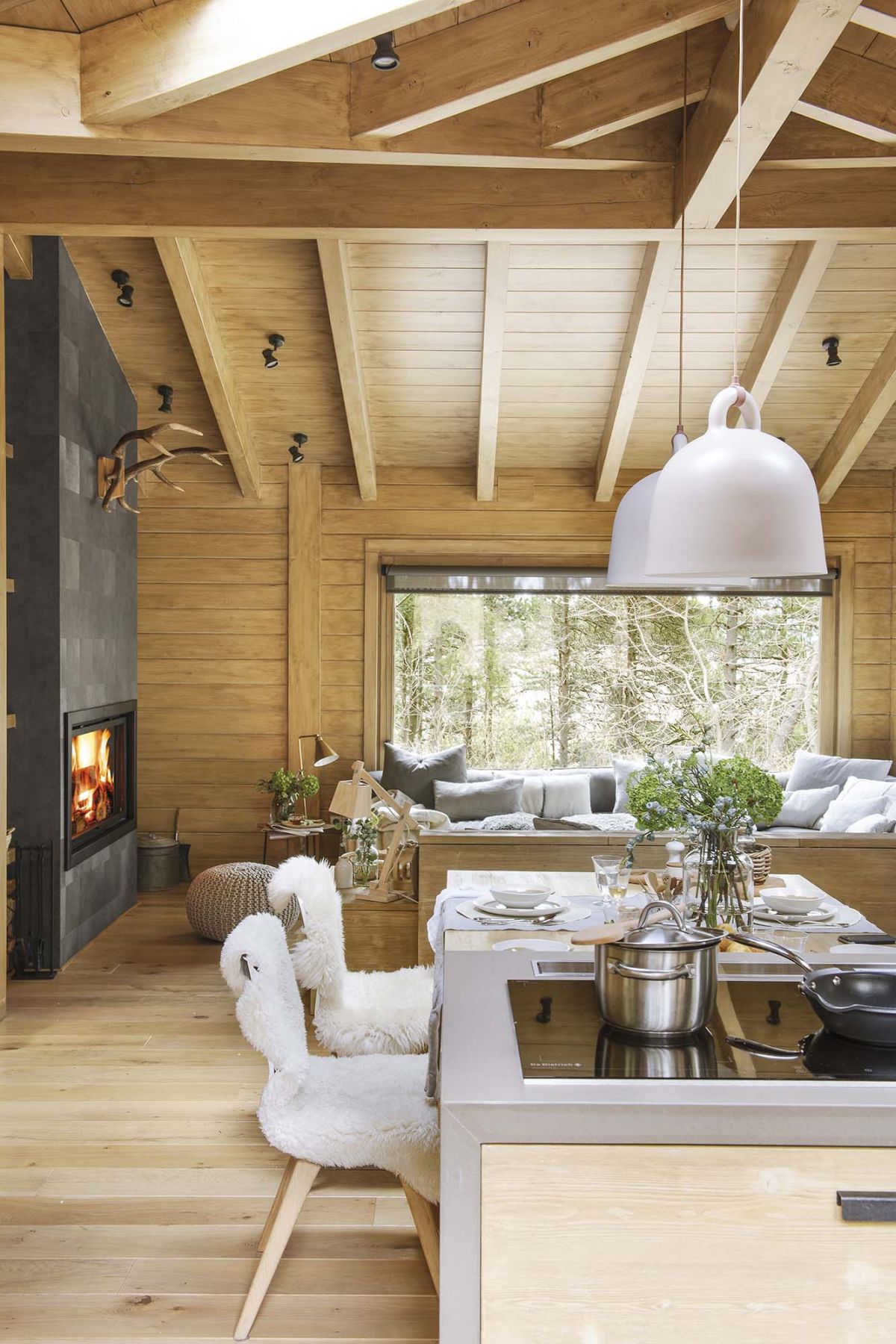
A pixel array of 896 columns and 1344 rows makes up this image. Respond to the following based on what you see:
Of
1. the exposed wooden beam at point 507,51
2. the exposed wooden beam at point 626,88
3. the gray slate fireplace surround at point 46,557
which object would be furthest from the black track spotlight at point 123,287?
the exposed wooden beam at point 626,88

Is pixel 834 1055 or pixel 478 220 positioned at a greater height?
pixel 478 220

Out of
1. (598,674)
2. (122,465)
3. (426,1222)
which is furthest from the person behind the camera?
(598,674)

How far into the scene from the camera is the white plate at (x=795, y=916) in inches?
103

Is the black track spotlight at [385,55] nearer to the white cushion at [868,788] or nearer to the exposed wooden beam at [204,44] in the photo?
the exposed wooden beam at [204,44]

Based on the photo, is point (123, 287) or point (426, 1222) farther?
point (123, 287)

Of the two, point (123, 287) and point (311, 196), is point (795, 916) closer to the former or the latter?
point (311, 196)

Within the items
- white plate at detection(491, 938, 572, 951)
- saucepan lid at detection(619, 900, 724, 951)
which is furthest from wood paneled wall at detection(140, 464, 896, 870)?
saucepan lid at detection(619, 900, 724, 951)

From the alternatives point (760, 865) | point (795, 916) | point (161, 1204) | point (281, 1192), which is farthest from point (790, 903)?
point (161, 1204)

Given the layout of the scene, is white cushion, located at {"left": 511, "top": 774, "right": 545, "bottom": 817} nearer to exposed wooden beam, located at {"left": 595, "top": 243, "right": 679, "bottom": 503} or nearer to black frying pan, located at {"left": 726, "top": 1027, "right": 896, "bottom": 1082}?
exposed wooden beam, located at {"left": 595, "top": 243, "right": 679, "bottom": 503}

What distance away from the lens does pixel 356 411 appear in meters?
5.88

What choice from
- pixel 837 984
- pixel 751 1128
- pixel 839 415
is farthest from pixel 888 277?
pixel 751 1128

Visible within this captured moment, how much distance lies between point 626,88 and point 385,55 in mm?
927

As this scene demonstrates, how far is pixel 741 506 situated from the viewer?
6.09 feet

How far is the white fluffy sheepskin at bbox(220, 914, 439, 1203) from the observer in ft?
7.14
